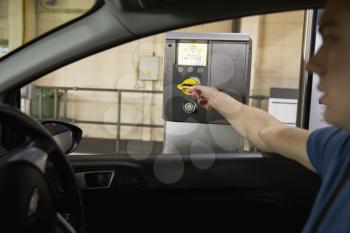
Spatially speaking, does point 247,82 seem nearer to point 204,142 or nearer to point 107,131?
point 204,142

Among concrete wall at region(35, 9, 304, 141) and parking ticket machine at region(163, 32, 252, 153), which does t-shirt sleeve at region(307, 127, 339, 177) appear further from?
concrete wall at region(35, 9, 304, 141)

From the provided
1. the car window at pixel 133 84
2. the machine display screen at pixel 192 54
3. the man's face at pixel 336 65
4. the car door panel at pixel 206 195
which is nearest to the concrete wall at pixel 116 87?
the car window at pixel 133 84

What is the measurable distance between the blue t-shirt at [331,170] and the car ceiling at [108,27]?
0.44m

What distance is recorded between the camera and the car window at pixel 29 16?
6.83 meters

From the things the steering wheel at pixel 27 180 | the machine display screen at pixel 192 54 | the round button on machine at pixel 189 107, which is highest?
the machine display screen at pixel 192 54

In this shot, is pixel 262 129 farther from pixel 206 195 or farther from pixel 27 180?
pixel 27 180

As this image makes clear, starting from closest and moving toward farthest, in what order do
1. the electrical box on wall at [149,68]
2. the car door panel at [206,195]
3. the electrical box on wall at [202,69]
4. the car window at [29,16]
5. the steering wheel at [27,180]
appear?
the steering wheel at [27,180] → the car door panel at [206,195] → the electrical box on wall at [202,69] → the electrical box on wall at [149,68] → the car window at [29,16]

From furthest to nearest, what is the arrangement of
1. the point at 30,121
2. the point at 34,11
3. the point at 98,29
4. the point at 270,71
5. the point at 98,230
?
the point at 34,11 → the point at 270,71 → the point at 98,230 → the point at 98,29 → the point at 30,121

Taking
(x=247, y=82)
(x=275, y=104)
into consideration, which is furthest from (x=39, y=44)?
(x=275, y=104)

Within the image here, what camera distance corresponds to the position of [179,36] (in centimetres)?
215

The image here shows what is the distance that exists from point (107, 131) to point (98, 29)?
5.94 metres

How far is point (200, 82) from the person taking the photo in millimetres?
2199

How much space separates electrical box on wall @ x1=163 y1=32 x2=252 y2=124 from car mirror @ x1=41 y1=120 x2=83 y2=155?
34.9 inches

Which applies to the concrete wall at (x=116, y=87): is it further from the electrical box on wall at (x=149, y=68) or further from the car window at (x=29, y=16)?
the car window at (x=29, y=16)
